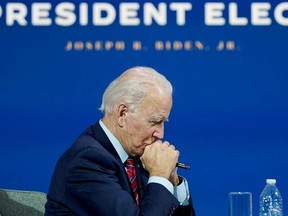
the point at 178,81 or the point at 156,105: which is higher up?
the point at 156,105

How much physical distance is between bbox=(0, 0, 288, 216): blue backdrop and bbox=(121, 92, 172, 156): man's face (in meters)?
1.67

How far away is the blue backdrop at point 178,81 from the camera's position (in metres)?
4.17

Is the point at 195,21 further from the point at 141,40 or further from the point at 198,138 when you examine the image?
the point at 198,138

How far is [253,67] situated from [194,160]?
0.56 meters

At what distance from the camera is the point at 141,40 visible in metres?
4.20

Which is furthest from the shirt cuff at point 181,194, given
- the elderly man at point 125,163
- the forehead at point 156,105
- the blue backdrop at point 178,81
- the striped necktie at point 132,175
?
the blue backdrop at point 178,81

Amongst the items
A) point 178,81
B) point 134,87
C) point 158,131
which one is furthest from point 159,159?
point 178,81

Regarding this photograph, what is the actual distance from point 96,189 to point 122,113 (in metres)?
0.27

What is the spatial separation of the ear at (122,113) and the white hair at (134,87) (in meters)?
0.01

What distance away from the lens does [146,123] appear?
2.46 meters

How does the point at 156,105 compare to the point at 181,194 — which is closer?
the point at 156,105

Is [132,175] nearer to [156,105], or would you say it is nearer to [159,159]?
[159,159]

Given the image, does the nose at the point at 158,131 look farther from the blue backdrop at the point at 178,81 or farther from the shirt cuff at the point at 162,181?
the blue backdrop at the point at 178,81

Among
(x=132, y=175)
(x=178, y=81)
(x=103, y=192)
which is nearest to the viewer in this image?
(x=103, y=192)
